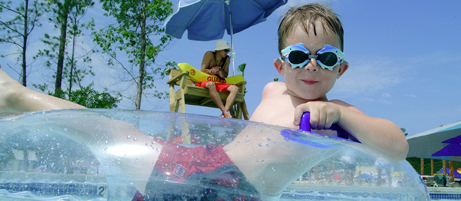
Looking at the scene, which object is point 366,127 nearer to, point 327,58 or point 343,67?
point 327,58

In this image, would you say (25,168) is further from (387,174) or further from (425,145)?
(425,145)

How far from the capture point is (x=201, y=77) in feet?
17.4

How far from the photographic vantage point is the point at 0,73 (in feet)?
5.19

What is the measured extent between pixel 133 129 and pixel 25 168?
0.32 m

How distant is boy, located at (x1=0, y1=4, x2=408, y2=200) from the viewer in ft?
2.82

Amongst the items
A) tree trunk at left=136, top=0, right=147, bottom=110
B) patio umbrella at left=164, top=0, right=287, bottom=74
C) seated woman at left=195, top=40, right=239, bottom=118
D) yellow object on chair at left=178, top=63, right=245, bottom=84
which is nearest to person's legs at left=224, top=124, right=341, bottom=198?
seated woman at left=195, top=40, right=239, bottom=118

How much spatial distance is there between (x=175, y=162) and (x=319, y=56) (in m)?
0.82

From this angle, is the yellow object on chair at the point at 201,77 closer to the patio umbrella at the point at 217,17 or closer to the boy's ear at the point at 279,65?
the patio umbrella at the point at 217,17

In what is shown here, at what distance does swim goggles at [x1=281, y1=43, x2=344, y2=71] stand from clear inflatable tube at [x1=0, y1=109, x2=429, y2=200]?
0.46m

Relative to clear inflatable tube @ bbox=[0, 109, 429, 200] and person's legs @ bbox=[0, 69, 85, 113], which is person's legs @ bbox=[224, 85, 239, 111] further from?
clear inflatable tube @ bbox=[0, 109, 429, 200]

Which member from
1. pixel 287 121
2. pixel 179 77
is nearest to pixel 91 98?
pixel 179 77

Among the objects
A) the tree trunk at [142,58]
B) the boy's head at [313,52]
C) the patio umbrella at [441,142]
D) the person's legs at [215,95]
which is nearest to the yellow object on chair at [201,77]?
the person's legs at [215,95]

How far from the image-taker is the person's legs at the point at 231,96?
517 cm

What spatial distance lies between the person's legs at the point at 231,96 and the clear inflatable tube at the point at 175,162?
411cm
